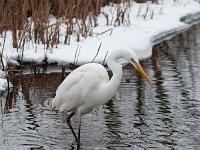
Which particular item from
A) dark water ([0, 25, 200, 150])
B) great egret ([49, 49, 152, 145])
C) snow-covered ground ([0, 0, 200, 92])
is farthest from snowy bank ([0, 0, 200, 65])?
great egret ([49, 49, 152, 145])

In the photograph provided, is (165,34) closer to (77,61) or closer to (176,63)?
(176,63)

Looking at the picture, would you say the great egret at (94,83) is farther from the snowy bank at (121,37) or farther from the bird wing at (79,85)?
the snowy bank at (121,37)

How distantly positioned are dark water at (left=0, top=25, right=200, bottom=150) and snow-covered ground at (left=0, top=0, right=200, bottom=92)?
72cm

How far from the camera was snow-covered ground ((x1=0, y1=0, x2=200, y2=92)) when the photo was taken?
1141cm

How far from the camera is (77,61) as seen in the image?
11211mm

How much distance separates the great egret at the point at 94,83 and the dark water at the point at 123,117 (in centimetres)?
37

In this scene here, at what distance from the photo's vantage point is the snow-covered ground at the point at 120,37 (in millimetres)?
11414

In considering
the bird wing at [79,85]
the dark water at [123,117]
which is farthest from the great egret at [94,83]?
the dark water at [123,117]

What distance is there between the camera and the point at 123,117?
8.05m

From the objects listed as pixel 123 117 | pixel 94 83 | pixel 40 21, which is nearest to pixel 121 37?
pixel 40 21

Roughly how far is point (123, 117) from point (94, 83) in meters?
1.26

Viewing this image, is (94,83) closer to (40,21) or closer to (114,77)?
(114,77)

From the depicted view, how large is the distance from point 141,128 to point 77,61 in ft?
12.8

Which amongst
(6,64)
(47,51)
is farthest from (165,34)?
(6,64)
